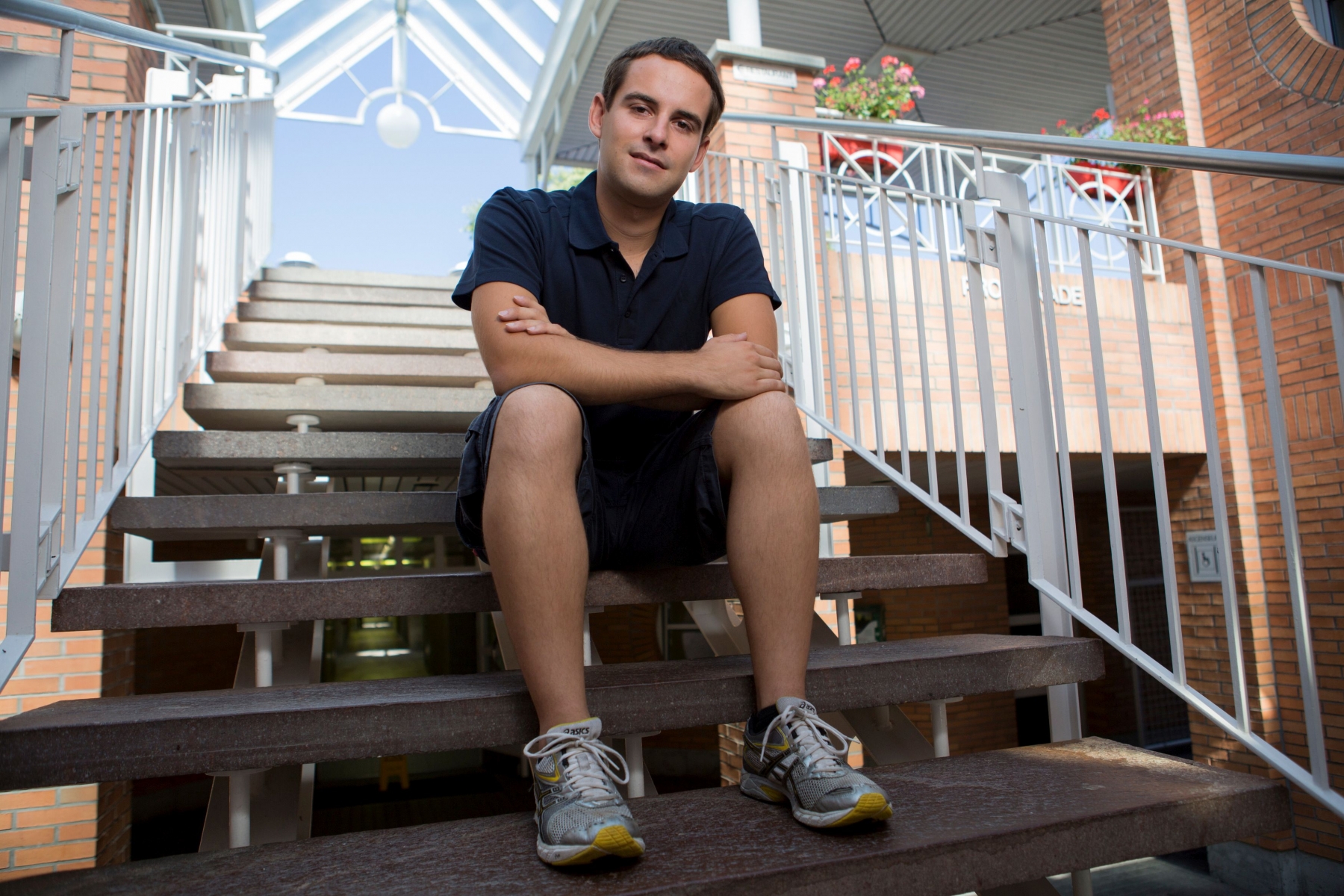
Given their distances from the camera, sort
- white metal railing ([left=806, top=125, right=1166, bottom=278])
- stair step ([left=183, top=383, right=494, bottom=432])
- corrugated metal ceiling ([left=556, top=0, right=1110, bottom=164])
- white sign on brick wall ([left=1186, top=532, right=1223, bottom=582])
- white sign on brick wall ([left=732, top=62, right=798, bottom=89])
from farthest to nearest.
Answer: corrugated metal ceiling ([left=556, top=0, right=1110, bottom=164]) → white sign on brick wall ([left=1186, top=532, right=1223, bottom=582]) → white metal railing ([left=806, top=125, right=1166, bottom=278]) → white sign on brick wall ([left=732, top=62, right=798, bottom=89]) → stair step ([left=183, top=383, right=494, bottom=432])

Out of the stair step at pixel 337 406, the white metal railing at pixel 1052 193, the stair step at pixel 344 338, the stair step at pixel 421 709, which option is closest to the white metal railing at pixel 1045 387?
the stair step at pixel 421 709

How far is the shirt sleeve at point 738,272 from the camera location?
145cm

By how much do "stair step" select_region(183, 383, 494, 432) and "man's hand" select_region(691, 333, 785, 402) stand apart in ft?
4.04

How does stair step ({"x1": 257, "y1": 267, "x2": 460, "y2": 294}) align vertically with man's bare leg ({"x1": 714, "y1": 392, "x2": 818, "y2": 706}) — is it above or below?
above

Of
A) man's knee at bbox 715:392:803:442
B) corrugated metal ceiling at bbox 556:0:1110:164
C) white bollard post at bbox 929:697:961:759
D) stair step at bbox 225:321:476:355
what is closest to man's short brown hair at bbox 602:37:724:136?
man's knee at bbox 715:392:803:442

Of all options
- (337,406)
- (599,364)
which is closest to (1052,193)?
(337,406)

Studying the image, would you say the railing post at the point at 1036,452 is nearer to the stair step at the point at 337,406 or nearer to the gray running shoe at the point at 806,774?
the gray running shoe at the point at 806,774

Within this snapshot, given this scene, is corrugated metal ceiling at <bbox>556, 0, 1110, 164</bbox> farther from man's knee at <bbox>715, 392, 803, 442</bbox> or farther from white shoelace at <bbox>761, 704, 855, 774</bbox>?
white shoelace at <bbox>761, 704, 855, 774</bbox>

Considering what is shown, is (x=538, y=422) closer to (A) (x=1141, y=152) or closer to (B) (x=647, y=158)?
(B) (x=647, y=158)

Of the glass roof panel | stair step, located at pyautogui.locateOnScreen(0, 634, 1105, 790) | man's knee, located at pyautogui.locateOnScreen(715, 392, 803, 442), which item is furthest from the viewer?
the glass roof panel

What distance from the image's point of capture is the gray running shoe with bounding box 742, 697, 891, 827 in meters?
0.95

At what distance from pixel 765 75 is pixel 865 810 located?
3791mm

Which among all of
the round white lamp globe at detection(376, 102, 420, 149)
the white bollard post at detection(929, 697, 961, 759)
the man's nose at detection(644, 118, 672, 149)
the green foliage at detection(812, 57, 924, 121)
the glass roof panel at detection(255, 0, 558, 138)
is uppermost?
the glass roof panel at detection(255, 0, 558, 138)

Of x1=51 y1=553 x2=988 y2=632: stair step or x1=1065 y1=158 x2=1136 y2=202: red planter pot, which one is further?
x1=1065 y1=158 x2=1136 y2=202: red planter pot
